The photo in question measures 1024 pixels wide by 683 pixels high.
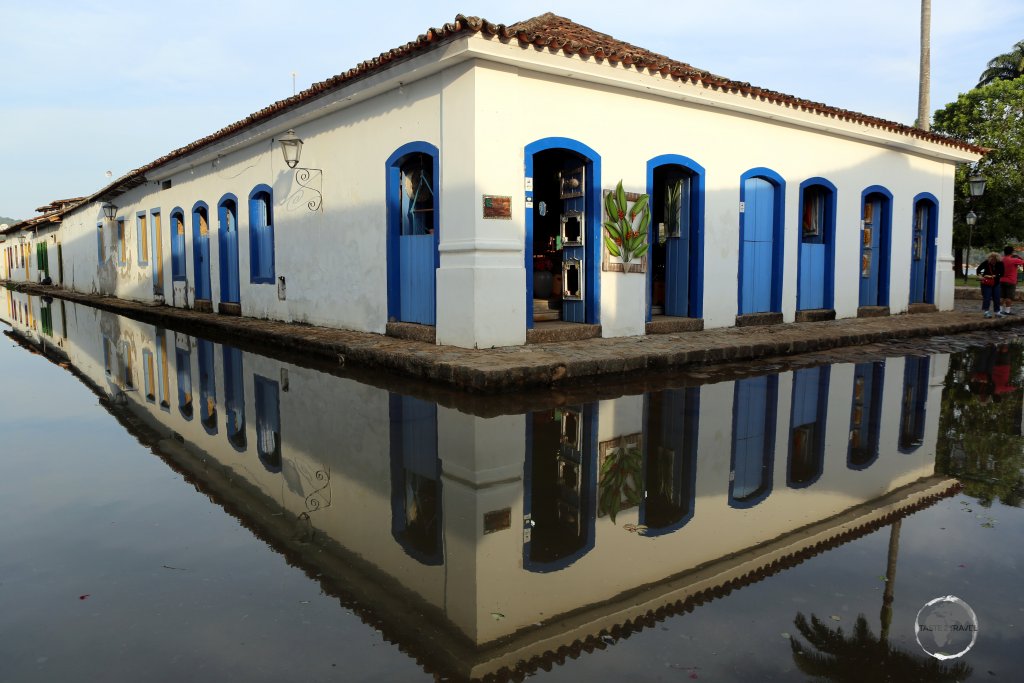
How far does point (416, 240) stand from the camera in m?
10.6

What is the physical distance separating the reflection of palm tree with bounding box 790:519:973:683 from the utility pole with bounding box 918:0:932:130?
20437 mm

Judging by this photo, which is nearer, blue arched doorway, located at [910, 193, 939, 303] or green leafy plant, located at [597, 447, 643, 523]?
green leafy plant, located at [597, 447, 643, 523]

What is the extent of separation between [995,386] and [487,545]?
690 cm

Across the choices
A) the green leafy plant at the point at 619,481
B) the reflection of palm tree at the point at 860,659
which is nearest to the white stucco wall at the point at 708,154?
the green leafy plant at the point at 619,481

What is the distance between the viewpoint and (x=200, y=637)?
2648mm

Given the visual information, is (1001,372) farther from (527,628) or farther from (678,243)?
(527,628)

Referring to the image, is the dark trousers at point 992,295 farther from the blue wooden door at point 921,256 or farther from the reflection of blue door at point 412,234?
the reflection of blue door at point 412,234

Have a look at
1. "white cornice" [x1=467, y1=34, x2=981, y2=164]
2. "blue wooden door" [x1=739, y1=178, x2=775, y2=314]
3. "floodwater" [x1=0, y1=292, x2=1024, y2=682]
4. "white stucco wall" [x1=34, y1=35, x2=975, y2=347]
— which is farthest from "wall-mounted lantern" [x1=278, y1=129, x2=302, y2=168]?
"blue wooden door" [x1=739, y1=178, x2=775, y2=314]

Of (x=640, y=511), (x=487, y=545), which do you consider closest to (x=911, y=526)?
(x=640, y=511)

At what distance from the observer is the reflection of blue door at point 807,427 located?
466 cm

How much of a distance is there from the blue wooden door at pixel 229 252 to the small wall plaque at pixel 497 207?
889cm

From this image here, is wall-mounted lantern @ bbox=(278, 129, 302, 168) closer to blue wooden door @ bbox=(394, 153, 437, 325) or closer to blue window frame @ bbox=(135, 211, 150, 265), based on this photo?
blue wooden door @ bbox=(394, 153, 437, 325)

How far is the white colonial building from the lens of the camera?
9250 mm

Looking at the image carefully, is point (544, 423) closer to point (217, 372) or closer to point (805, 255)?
point (217, 372)
